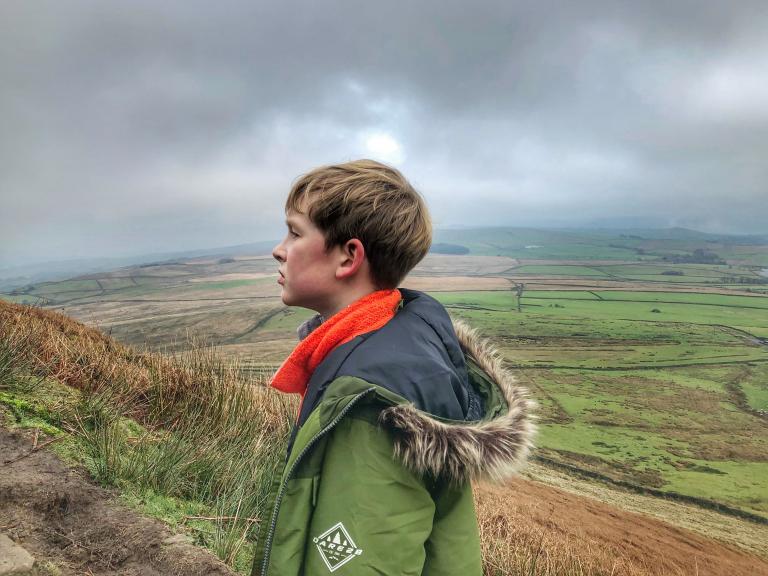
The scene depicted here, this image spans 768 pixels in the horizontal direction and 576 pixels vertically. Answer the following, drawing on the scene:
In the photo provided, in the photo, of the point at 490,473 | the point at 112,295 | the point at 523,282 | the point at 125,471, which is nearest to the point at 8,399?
the point at 125,471

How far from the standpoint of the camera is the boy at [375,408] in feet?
3.70

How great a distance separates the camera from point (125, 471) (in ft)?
8.61

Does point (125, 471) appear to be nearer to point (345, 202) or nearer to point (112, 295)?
point (345, 202)

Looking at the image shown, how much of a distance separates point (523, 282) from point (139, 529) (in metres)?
82.5

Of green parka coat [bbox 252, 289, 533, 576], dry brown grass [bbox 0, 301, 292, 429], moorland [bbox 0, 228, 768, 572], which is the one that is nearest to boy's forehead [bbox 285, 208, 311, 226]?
green parka coat [bbox 252, 289, 533, 576]

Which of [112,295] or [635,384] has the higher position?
[112,295]

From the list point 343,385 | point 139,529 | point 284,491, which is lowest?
point 139,529

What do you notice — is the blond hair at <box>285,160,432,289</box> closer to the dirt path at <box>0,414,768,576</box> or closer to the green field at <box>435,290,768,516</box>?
the dirt path at <box>0,414,768,576</box>

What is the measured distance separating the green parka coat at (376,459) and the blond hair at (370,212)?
0.27 meters

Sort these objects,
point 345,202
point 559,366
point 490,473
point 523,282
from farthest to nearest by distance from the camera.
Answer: point 523,282, point 559,366, point 345,202, point 490,473

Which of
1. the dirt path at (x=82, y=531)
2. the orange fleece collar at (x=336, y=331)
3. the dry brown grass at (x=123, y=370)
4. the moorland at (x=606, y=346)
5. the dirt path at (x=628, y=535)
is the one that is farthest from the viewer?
the moorland at (x=606, y=346)

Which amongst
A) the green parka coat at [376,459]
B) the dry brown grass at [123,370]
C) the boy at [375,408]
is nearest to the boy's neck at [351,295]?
the boy at [375,408]

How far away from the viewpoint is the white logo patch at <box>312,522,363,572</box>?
3.61 feet

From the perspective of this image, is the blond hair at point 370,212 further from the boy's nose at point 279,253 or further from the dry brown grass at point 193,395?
the dry brown grass at point 193,395
